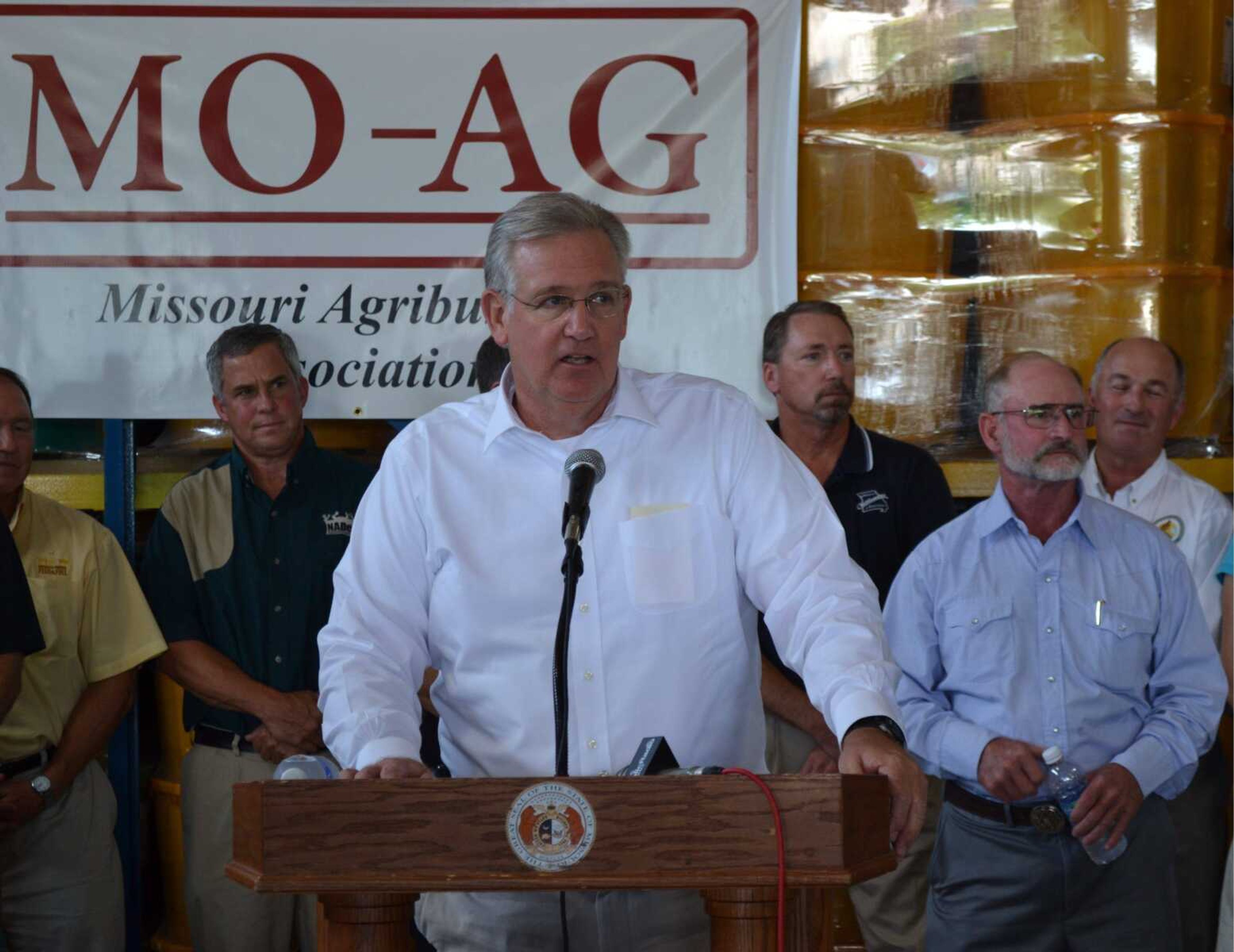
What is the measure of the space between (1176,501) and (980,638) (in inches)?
41.8

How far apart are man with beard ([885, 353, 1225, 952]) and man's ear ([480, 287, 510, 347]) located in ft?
5.05

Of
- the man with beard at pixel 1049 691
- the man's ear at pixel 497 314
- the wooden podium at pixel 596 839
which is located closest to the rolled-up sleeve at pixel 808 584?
the wooden podium at pixel 596 839

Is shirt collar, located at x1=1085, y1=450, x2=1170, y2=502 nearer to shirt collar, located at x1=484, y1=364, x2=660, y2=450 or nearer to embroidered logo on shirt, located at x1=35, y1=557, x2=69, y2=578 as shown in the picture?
shirt collar, located at x1=484, y1=364, x2=660, y2=450

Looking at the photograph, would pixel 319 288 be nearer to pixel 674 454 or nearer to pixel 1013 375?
pixel 1013 375

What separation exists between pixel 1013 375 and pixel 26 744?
2.65m

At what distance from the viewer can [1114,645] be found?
3395 millimetres

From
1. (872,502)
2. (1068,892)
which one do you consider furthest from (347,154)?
(1068,892)

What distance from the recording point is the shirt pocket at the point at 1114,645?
3389mm

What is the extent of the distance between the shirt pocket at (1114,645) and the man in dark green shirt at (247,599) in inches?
74.5

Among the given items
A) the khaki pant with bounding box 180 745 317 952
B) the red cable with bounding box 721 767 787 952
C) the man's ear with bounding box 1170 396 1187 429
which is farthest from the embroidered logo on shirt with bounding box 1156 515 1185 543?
the red cable with bounding box 721 767 787 952

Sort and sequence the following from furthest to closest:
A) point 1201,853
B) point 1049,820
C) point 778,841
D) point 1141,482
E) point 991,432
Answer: point 1141,482, point 1201,853, point 991,432, point 1049,820, point 778,841

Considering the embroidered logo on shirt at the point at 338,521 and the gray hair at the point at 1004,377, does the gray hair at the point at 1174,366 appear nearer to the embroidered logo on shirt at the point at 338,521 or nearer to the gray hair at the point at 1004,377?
the gray hair at the point at 1004,377

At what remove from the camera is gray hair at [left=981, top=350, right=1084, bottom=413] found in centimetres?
372

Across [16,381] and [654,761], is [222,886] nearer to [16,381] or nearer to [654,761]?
[16,381]
